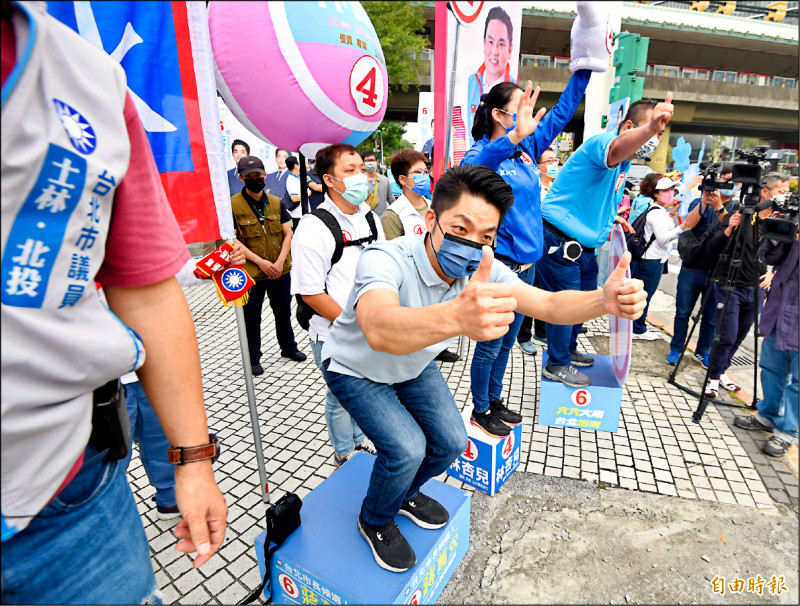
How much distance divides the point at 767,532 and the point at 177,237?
11.3 ft

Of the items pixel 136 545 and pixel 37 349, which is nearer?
pixel 37 349

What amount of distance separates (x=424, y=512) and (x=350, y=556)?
43 cm

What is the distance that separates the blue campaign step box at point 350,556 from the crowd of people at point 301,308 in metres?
0.08

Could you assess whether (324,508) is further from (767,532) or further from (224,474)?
(767,532)

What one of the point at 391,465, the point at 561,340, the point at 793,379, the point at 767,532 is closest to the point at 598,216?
the point at 561,340

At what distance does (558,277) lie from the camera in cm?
342

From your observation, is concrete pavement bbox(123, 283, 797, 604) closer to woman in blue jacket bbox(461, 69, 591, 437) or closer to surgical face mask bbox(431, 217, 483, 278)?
woman in blue jacket bbox(461, 69, 591, 437)

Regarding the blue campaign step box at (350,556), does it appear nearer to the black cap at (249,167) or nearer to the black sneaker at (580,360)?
the black sneaker at (580,360)

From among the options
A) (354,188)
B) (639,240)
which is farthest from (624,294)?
(639,240)

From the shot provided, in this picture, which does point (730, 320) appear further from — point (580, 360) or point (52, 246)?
point (52, 246)

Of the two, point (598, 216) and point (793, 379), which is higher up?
point (598, 216)

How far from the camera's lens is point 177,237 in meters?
1.08

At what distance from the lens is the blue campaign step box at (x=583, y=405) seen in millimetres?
3404

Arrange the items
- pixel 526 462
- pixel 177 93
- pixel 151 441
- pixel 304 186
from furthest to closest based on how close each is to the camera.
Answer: pixel 526 462, pixel 304 186, pixel 151 441, pixel 177 93
